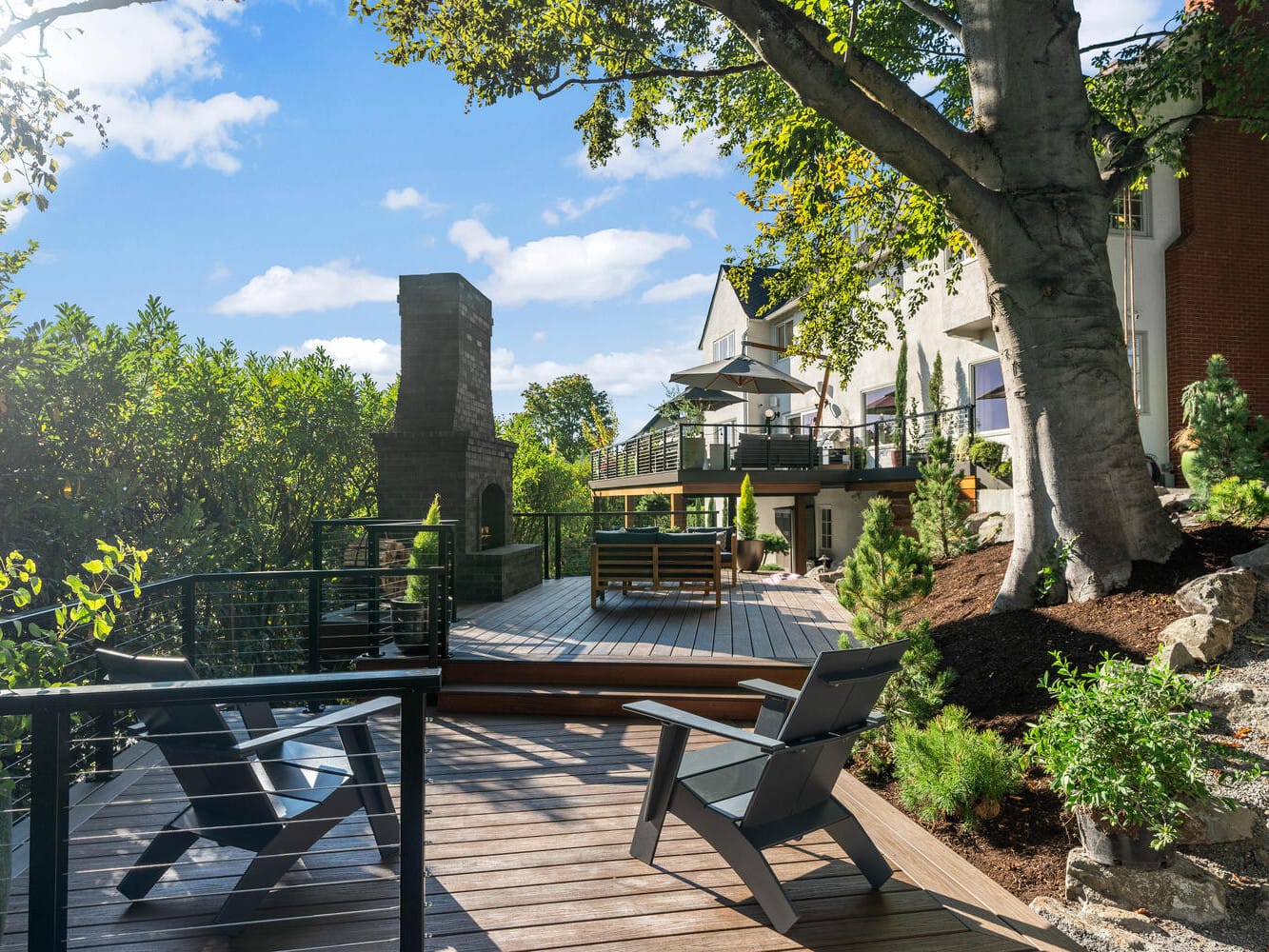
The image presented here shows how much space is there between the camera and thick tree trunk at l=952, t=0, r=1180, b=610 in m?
5.29

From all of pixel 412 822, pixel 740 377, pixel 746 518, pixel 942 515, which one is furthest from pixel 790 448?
pixel 412 822

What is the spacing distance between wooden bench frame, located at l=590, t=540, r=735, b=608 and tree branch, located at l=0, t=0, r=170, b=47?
609cm

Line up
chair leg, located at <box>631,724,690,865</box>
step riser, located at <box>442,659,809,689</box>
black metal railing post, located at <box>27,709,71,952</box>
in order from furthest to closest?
step riser, located at <box>442,659,809,689</box>, chair leg, located at <box>631,724,690,865</box>, black metal railing post, located at <box>27,709,71,952</box>

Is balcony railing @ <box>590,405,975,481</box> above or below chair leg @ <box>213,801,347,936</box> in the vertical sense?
above

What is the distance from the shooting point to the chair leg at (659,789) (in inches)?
116

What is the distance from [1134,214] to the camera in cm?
1278

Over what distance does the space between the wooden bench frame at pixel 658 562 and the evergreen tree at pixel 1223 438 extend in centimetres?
501

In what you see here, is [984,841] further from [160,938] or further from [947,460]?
[947,460]

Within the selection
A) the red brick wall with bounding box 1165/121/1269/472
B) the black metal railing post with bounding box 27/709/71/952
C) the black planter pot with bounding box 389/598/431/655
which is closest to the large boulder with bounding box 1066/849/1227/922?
Result: the black metal railing post with bounding box 27/709/71/952

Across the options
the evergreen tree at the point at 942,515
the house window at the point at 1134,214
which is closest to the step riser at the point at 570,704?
the evergreen tree at the point at 942,515

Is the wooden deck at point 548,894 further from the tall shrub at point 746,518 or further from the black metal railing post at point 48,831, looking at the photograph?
the tall shrub at point 746,518

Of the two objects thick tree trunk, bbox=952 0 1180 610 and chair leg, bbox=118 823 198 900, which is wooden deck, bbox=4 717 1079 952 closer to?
chair leg, bbox=118 823 198 900

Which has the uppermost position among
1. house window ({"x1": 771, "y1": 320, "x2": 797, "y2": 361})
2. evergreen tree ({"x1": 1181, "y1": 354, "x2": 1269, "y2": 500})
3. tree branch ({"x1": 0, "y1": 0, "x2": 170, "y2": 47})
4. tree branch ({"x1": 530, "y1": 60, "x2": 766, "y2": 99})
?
house window ({"x1": 771, "y1": 320, "x2": 797, "y2": 361})

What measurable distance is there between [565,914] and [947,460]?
760 cm
